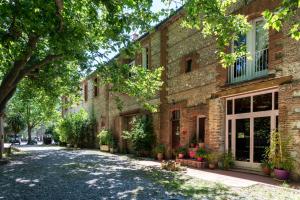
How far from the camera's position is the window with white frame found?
10.5 meters

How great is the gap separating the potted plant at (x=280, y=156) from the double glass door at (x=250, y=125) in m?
0.64

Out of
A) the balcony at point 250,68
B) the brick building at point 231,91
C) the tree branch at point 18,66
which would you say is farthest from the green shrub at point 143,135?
the tree branch at point 18,66

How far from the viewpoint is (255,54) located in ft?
35.7

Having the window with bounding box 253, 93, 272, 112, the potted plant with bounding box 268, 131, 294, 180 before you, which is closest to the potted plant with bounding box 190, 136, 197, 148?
the window with bounding box 253, 93, 272, 112

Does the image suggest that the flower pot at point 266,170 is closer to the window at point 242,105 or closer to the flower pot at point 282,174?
the flower pot at point 282,174

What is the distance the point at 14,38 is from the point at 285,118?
8.03m

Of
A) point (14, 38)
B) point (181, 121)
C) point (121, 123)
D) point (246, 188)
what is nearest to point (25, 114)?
point (121, 123)

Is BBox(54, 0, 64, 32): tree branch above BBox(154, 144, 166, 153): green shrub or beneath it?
above

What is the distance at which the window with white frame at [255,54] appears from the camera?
34.6 feet

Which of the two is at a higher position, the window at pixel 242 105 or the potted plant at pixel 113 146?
the window at pixel 242 105

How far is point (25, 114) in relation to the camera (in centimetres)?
4462

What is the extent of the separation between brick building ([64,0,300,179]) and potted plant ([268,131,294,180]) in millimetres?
183

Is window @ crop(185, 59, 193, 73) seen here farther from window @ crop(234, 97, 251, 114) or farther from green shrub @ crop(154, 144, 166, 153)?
Answer: green shrub @ crop(154, 144, 166, 153)

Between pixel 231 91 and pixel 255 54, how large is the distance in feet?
5.00
